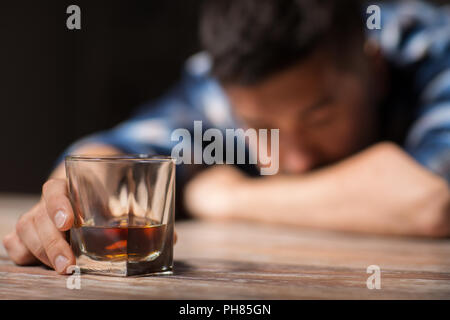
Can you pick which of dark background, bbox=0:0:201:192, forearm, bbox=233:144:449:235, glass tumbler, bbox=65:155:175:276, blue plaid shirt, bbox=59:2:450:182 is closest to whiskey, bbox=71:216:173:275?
glass tumbler, bbox=65:155:175:276

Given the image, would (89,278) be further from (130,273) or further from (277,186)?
(277,186)

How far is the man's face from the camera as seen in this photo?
4.15 ft

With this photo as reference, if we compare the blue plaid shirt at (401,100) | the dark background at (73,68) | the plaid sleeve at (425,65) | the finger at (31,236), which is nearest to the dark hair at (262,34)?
the blue plaid shirt at (401,100)

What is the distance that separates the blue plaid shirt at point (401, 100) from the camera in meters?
1.21

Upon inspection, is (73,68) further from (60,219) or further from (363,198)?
(60,219)

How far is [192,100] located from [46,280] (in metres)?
1.26

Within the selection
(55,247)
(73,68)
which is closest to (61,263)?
(55,247)

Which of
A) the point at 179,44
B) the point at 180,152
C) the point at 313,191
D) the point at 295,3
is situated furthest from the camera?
the point at 179,44

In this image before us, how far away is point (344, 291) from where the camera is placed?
17.7 inches

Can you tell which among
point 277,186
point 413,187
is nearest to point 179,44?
point 277,186

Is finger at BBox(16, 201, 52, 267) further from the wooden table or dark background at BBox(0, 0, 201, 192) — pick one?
dark background at BBox(0, 0, 201, 192)

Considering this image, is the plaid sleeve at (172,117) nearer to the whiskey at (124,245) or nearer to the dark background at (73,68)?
the dark background at (73,68)

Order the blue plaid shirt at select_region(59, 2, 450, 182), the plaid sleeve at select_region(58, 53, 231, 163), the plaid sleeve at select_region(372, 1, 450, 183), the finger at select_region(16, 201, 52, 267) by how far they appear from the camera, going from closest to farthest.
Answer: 1. the finger at select_region(16, 201, 52, 267)
2. the plaid sleeve at select_region(372, 1, 450, 183)
3. the blue plaid shirt at select_region(59, 2, 450, 182)
4. the plaid sleeve at select_region(58, 53, 231, 163)

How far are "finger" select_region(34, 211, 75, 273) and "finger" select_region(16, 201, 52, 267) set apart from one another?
0.5 inches
